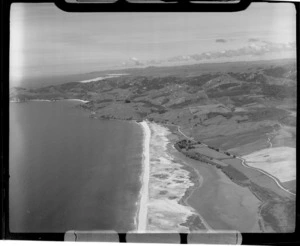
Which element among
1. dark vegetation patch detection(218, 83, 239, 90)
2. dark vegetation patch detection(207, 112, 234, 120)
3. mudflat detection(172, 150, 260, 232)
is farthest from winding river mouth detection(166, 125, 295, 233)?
dark vegetation patch detection(218, 83, 239, 90)

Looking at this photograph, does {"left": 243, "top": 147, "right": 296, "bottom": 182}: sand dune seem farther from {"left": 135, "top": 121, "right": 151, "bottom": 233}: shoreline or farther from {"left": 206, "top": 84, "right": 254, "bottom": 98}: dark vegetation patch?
{"left": 135, "top": 121, "right": 151, "bottom": 233}: shoreline

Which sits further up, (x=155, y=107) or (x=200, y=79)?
(x=200, y=79)

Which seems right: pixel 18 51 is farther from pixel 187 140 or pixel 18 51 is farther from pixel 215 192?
pixel 215 192

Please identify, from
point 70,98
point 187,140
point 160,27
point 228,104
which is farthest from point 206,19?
point 70,98

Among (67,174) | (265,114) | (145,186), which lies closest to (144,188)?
(145,186)

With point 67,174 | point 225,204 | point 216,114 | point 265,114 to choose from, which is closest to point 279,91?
point 265,114

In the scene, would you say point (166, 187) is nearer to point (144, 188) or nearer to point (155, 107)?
point (144, 188)

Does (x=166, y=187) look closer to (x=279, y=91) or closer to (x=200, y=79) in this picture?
(x=200, y=79)

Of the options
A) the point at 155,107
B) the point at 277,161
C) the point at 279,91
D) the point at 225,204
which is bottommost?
the point at 225,204

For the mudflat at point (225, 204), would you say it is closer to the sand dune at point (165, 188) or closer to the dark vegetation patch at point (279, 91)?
the sand dune at point (165, 188)
